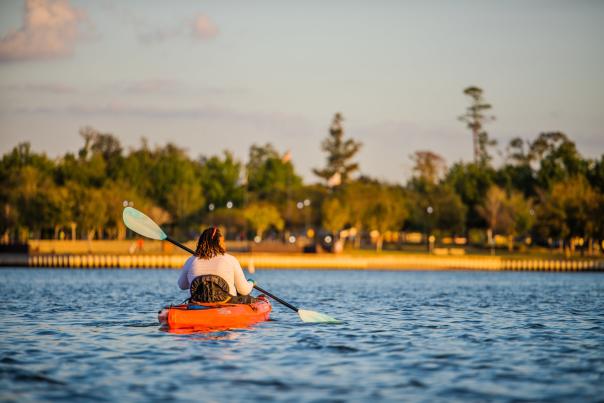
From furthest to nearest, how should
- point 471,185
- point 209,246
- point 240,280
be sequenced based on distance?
point 471,185, point 240,280, point 209,246

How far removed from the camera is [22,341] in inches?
917

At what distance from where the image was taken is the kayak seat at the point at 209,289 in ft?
77.1

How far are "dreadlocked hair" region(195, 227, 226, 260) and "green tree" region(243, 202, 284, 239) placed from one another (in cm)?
11033

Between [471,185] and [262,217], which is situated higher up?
[471,185]

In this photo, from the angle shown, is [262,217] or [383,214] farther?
[262,217]

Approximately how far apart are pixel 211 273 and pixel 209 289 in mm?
593

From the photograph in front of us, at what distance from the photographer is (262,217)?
134m

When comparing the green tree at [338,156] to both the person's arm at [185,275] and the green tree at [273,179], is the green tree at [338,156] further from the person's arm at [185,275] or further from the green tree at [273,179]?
the person's arm at [185,275]

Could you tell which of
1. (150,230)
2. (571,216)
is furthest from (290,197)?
(150,230)

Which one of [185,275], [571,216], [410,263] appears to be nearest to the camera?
[185,275]

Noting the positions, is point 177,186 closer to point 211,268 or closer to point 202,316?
point 202,316

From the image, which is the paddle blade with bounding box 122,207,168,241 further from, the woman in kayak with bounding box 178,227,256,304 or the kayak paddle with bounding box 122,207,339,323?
the woman in kayak with bounding box 178,227,256,304

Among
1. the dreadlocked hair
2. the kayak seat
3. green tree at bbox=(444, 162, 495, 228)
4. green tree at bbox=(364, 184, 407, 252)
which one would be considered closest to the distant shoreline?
green tree at bbox=(364, 184, 407, 252)

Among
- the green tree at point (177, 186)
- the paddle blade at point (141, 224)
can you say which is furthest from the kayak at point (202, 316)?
the green tree at point (177, 186)
